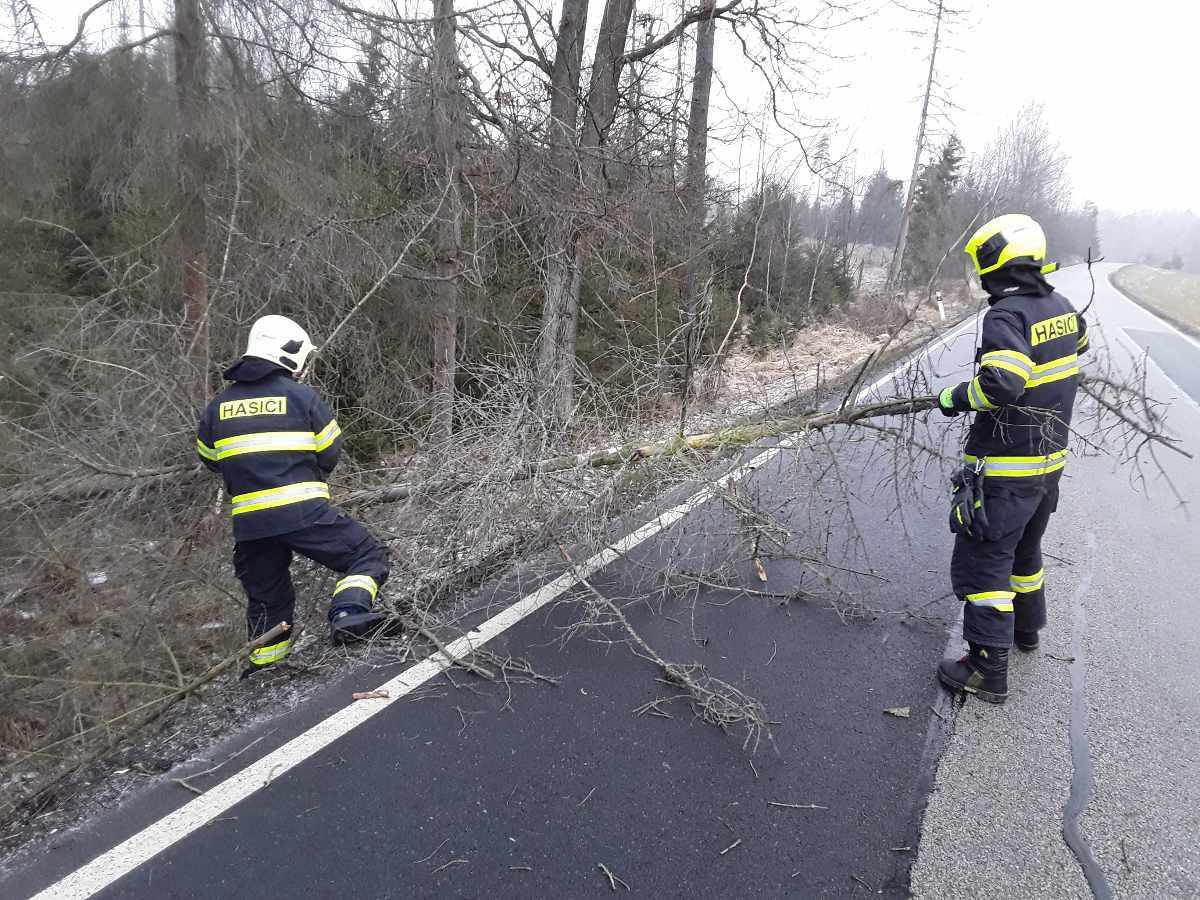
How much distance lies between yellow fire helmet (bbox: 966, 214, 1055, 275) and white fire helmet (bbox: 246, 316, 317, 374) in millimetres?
3289

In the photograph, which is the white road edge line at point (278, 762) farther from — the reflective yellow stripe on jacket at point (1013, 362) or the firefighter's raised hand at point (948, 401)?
the reflective yellow stripe on jacket at point (1013, 362)

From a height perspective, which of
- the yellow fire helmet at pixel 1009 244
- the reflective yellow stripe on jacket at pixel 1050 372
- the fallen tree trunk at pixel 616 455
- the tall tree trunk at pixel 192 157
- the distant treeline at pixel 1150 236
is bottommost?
the fallen tree trunk at pixel 616 455

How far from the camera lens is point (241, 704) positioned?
121 inches

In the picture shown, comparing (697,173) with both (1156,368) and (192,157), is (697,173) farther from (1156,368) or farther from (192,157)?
(1156,368)

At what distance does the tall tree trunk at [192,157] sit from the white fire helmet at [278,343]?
2.25 m

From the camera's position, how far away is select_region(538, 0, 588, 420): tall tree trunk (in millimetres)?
6926

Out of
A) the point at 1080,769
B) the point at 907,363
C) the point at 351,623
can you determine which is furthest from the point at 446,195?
the point at 1080,769

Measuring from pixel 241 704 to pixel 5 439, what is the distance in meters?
2.58

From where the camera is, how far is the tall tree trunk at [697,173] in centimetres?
805

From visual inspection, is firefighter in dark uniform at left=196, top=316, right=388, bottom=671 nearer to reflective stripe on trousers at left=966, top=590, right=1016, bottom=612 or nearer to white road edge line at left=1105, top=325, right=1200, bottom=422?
reflective stripe on trousers at left=966, top=590, right=1016, bottom=612

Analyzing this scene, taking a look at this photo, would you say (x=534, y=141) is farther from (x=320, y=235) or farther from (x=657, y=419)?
(x=657, y=419)

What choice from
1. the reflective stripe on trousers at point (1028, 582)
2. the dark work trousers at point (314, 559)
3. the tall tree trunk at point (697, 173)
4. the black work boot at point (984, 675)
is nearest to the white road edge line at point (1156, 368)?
the tall tree trunk at point (697, 173)

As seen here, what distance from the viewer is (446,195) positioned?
21.4ft

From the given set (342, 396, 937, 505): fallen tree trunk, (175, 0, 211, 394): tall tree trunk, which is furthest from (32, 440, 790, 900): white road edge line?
(175, 0, 211, 394): tall tree trunk
